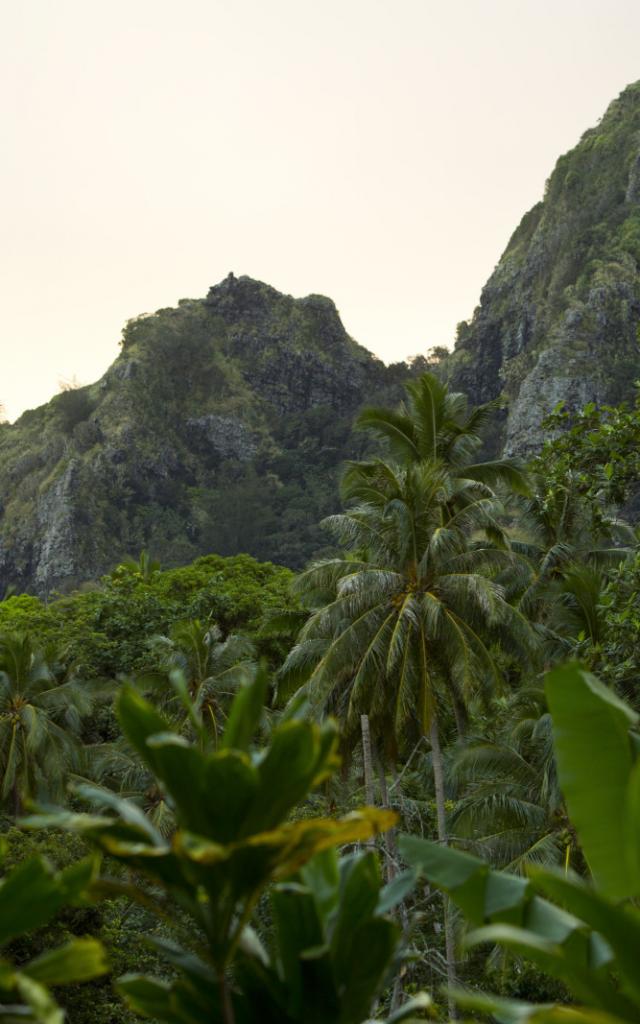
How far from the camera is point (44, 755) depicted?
22078 millimetres

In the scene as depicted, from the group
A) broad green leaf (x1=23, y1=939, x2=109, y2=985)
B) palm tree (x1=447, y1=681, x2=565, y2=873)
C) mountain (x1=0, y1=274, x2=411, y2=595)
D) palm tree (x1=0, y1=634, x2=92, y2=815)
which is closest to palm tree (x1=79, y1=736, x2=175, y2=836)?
palm tree (x1=0, y1=634, x2=92, y2=815)

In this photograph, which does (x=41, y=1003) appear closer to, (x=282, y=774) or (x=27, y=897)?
(x=27, y=897)

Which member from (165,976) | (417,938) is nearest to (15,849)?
(165,976)

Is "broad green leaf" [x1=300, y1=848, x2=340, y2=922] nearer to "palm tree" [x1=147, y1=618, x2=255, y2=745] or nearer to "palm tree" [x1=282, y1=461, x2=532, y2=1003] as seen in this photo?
"palm tree" [x1=282, y1=461, x2=532, y2=1003]

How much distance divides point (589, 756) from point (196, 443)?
370 ft

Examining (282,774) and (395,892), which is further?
(395,892)

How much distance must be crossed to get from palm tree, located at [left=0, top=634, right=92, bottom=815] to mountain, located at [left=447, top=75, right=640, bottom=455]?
58561 mm

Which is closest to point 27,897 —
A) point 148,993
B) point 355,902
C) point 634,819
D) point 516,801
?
point 148,993

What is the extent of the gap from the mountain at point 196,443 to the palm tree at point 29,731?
220ft

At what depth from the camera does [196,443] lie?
4515 inches

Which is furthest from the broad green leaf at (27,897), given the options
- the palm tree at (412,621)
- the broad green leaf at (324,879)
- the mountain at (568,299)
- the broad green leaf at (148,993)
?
the mountain at (568,299)

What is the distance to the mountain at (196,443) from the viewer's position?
99.2 meters

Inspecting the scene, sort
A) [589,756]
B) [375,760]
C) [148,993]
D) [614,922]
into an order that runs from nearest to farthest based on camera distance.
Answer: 1. [614,922]
2. [148,993]
3. [589,756]
4. [375,760]

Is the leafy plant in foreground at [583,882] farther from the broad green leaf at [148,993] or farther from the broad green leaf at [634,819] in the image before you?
the broad green leaf at [148,993]
